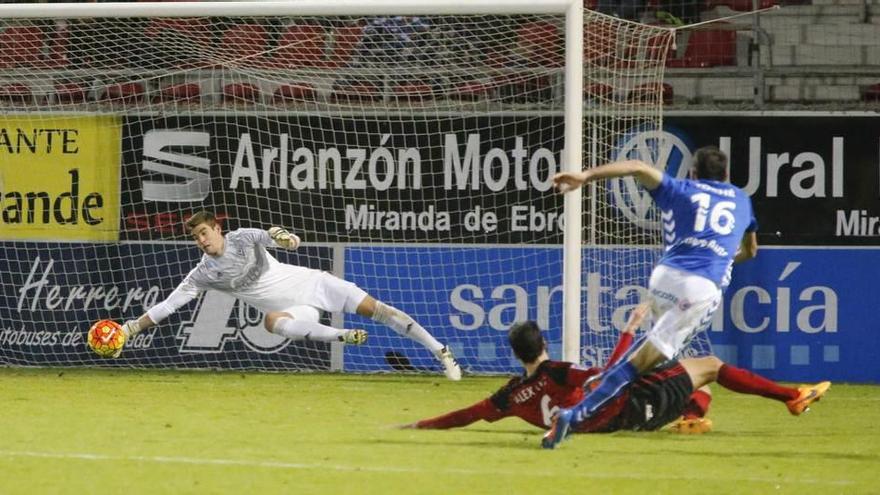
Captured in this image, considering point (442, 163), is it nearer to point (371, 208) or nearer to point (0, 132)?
point (371, 208)

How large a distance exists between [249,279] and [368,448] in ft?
15.4

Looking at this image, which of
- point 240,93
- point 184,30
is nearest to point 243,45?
point 240,93

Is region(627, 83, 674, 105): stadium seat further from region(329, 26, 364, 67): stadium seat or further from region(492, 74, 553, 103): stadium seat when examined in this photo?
region(329, 26, 364, 67): stadium seat

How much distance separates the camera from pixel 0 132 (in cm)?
1436

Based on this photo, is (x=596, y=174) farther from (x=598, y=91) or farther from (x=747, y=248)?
(x=598, y=91)

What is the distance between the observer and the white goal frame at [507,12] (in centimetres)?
1087

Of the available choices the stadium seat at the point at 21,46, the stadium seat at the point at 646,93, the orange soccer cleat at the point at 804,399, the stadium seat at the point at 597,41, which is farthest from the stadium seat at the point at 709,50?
the orange soccer cleat at the point at 804,399

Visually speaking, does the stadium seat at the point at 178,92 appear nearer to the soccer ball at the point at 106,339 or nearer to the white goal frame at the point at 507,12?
the white goal frame at the point at 507,12

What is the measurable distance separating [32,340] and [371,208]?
3374mm

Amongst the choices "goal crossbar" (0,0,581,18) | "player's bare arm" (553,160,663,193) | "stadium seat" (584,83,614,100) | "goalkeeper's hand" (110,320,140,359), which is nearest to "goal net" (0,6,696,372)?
"stadium seat" (584,83,614,100)

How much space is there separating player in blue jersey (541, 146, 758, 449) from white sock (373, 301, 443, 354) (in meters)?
4.16

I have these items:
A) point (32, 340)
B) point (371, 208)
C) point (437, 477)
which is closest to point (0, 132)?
point (32, 340)

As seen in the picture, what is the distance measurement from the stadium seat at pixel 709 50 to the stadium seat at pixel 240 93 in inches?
151

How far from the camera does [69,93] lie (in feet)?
46.9
